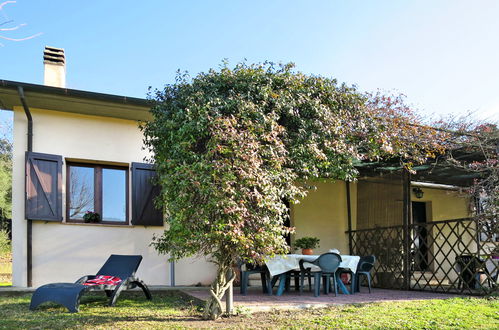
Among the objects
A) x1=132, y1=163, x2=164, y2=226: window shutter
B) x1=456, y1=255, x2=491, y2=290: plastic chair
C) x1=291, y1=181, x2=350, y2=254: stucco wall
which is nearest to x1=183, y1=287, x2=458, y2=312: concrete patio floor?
x1=456, y1=255, x2=491, y2=290: plastic chair

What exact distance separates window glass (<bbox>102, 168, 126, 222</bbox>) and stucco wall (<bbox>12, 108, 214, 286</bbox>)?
32 centimetres

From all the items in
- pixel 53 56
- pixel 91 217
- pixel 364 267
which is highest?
pixel 53 56

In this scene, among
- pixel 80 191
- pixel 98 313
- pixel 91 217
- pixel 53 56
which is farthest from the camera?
pixel 53 56

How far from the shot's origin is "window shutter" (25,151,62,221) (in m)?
7.37

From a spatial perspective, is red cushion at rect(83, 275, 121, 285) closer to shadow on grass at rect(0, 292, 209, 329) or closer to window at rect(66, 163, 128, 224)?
shadow on grass at rect(0, 292, 209, 329)

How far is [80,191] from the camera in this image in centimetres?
820

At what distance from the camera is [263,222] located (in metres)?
5.01

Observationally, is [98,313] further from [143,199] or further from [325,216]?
[325,216]

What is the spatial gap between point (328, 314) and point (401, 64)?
6885 millimetres

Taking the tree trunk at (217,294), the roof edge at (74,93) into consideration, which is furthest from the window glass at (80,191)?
the tree trunk at (217,294)

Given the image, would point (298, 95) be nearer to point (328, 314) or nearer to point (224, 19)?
point (328, 314)

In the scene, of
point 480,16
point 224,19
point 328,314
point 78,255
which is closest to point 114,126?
point 78,255

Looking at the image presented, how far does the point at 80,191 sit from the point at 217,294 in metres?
3.99

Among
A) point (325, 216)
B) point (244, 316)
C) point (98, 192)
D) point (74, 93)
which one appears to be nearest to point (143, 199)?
point (98, 192)
